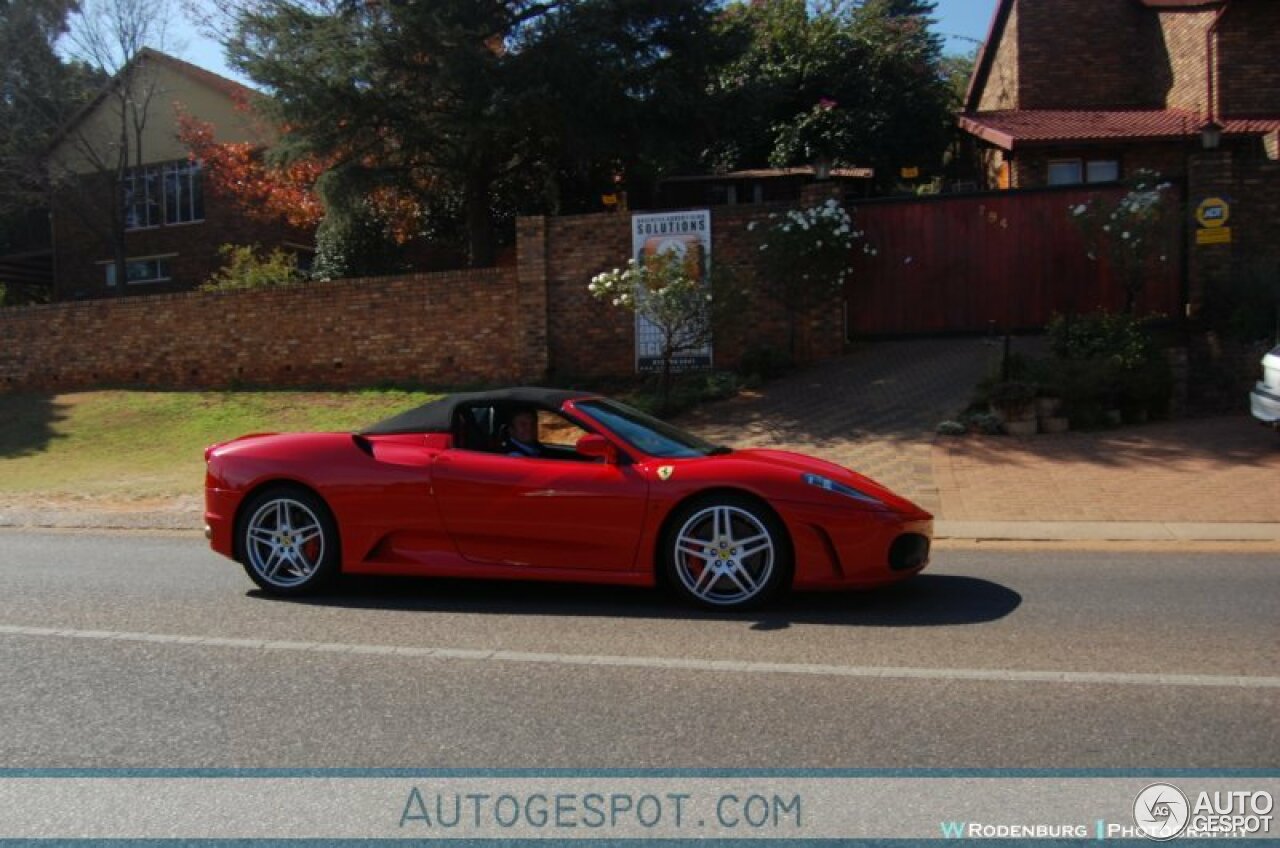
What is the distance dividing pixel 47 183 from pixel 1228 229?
1131 inches

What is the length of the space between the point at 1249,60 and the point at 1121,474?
14.9 metres

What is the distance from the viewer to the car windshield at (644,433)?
626cm

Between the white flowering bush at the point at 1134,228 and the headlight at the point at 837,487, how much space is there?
398 inches

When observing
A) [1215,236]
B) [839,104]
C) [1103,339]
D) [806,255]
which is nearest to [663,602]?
[1103,339]

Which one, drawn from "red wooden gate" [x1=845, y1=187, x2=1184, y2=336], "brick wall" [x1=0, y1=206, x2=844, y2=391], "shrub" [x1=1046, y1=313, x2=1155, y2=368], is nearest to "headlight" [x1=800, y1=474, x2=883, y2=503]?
"shrub" [x1=1046, y1=313, x2=1155, y2=368]

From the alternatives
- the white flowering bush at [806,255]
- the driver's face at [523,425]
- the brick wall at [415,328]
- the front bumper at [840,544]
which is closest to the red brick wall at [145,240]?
the brick wall at [415,328]

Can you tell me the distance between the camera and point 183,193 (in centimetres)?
3123

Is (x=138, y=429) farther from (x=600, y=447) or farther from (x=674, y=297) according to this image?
(x=600, y=447)

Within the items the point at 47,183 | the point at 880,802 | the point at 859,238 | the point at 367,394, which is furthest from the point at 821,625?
the point at 47,183

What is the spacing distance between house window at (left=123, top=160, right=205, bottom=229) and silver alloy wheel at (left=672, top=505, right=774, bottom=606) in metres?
29.1

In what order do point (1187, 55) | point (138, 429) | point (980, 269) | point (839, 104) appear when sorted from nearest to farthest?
point (980, 269) → point (138, 429) → point (1187, 55) → point (839, 104)

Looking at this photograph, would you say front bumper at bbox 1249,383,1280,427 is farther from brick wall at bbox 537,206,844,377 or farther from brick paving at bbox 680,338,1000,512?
brick wall at bbox 537,206,844,377

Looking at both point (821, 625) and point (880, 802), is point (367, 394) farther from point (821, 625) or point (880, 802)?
point (880, 802)

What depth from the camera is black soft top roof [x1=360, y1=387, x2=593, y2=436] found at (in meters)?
6.47
